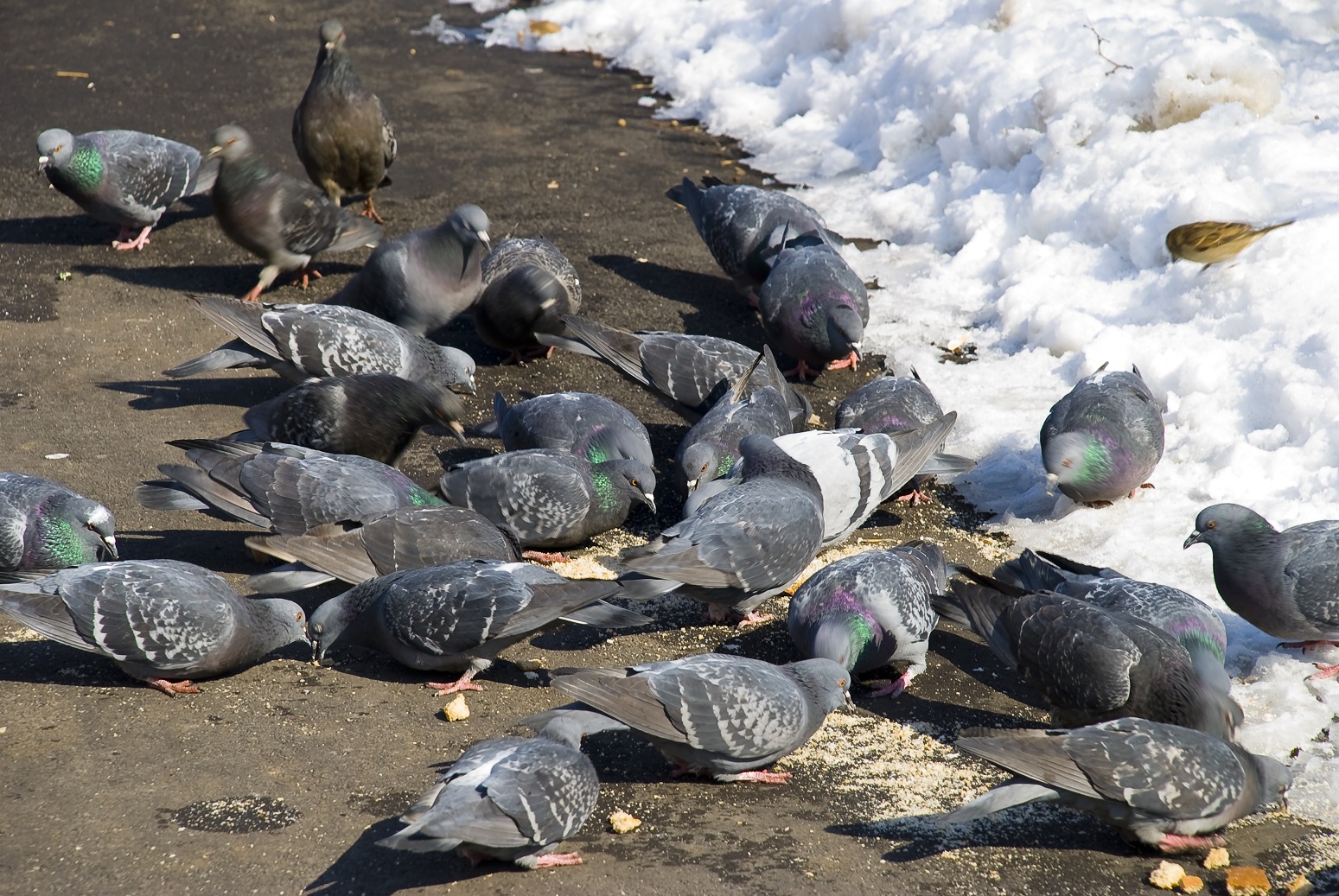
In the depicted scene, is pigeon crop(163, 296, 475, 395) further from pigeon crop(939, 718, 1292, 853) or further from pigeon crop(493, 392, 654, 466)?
pigeon crop(939, 718, 1292, 853)

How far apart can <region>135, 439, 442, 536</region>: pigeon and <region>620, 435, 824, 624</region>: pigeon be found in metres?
1.18

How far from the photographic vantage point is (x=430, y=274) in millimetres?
6738

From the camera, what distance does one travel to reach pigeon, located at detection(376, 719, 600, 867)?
3146 mm

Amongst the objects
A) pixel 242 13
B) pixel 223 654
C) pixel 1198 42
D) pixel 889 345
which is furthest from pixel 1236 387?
pixel 242 13

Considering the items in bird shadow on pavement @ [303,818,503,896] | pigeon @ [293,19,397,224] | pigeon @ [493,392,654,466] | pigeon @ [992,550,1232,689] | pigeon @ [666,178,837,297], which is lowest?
bird shadow on pavement @ [303,818,503,896]

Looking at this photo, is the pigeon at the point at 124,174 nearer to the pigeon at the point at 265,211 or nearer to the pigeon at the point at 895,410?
the pigeon at the point at 265,211

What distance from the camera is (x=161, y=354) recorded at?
22.2 ft

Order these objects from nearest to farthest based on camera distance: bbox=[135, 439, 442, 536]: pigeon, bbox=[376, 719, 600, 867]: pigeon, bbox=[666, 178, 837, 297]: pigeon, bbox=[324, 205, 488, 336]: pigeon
Result: bbox=[376, 719, 600, 867]: pigeon → bbox=[135, 439, 442, 536]: pigeon → bbox=[324, 205, 488, 336]: pigeon → bbox=[666, 178, 837, 297]: pigeon

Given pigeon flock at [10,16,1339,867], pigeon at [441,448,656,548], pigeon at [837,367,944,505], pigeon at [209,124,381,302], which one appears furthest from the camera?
pigeon at [209,124,381,302]

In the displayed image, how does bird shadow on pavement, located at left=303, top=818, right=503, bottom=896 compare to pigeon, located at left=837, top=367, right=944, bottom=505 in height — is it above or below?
below

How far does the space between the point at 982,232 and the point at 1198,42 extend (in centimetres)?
216

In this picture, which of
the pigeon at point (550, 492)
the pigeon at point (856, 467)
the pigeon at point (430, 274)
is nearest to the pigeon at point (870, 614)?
the pigeon at point (856, 467)

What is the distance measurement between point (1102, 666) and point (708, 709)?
1.36 m

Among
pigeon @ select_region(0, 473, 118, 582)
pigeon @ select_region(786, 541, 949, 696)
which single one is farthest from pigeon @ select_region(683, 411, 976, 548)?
pigeon @ select_region(0, 473, 118, 582)
